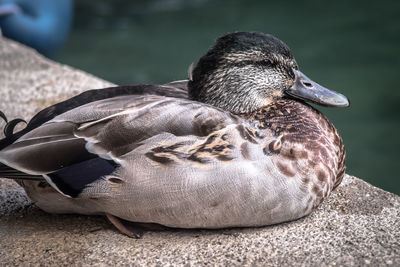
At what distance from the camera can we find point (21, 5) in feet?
21.6

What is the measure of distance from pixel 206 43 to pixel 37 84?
17.0ft

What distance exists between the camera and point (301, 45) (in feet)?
30.2

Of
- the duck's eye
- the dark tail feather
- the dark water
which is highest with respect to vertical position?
the duck's eye

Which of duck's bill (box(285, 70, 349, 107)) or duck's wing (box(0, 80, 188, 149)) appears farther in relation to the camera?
duck's bill (box(285, 70, 349, 107))

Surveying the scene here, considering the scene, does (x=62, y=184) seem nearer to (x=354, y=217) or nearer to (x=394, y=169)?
(x=354, y=217)

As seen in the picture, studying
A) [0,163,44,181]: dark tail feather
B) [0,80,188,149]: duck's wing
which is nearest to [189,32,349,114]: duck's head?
[0,80,188,149]: duck's wing

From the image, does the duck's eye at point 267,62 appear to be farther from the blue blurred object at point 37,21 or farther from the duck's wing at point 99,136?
the blue blurred object at point 37,21

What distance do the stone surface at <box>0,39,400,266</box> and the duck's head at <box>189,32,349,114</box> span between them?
0.57 metres

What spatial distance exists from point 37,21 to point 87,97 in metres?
4.27

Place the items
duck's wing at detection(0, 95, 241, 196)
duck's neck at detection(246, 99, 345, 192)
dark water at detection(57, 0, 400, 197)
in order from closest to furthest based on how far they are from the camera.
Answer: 1. duck's wing at detection(0, 95, 241, 196)
2. duck's neck at detection(246, 99, 345, 192)
3. dark water at detection(57, 0, 400, 197)

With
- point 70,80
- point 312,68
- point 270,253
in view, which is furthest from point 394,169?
point 270,253

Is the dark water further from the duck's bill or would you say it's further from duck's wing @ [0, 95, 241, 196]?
duck's wing @ [0, 95, 241, 196]

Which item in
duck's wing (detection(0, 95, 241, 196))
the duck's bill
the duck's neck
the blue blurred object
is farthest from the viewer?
the blue blurred object

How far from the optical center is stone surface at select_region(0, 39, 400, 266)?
243 centimetres
